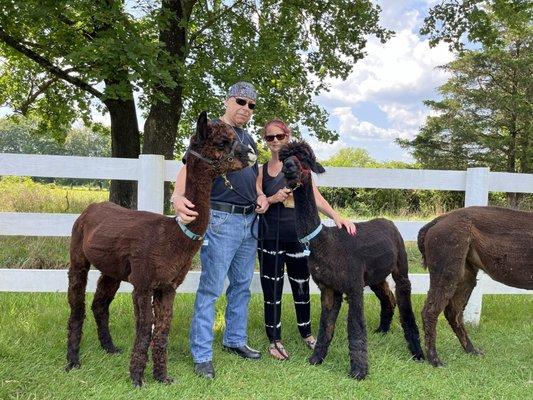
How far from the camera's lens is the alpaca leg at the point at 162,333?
3.76 meters

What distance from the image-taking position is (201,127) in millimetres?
3488

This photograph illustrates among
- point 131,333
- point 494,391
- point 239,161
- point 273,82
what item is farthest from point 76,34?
point 494,391

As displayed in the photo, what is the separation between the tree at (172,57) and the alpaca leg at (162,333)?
17.3 ft

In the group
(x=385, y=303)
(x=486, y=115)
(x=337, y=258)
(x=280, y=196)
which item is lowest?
(x=385, y=303)

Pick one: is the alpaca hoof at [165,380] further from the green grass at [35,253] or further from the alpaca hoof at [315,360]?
the green grass at [35,253]

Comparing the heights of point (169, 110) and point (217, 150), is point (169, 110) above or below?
above

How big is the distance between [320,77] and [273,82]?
166 cm

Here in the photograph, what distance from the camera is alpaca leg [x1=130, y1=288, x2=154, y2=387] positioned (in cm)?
364

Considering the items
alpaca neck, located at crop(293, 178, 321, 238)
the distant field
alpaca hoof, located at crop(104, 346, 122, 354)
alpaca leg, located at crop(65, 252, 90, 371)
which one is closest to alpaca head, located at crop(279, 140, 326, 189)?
alpaca neck, located at crop(293, 178, 321, 238)

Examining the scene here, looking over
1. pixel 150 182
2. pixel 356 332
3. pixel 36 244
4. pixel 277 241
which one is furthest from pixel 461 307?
pixel 36 244

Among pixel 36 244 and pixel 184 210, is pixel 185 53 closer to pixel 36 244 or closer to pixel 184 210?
pixel 36 244

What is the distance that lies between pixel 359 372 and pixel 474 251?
5.17 ft

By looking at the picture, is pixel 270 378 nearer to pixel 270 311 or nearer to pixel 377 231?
pixel 270 311

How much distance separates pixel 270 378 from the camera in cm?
401
